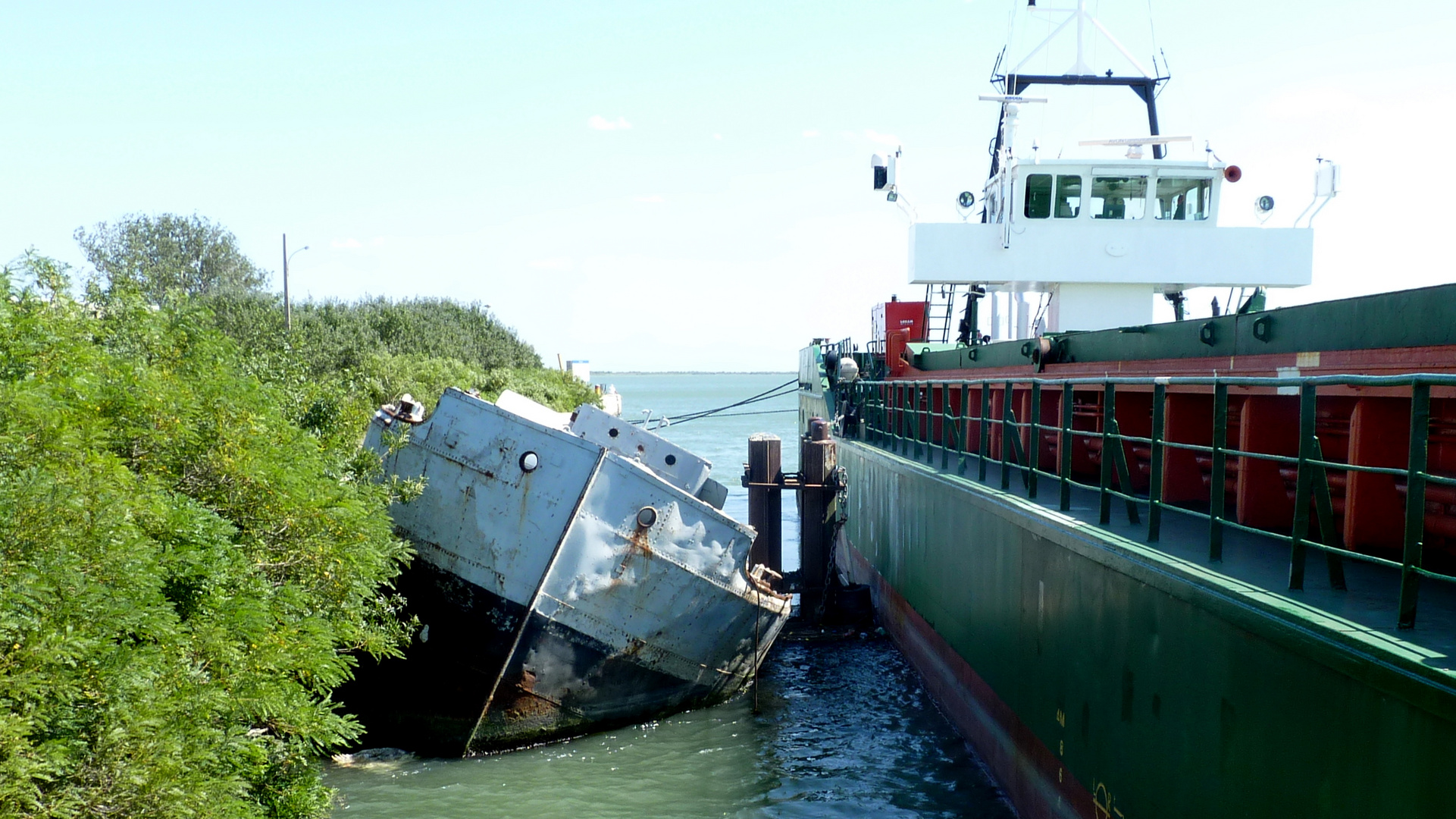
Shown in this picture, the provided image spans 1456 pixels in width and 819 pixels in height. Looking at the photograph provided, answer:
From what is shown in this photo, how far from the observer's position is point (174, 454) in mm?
7086

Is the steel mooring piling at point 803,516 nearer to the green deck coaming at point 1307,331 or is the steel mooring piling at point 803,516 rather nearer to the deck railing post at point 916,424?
the deck railing post at point 916,424

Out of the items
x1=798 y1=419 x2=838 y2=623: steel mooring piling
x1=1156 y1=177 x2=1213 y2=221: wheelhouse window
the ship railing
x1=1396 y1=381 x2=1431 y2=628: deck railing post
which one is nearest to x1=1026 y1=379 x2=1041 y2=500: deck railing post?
the ship railing

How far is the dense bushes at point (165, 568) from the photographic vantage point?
4672 mm

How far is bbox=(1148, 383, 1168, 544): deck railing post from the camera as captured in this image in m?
5.71

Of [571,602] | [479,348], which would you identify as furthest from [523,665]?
[479,348]

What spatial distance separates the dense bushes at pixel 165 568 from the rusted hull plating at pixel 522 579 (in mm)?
519

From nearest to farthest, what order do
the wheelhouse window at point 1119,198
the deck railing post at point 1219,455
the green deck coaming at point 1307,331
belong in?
the deck railing post at point 1219,455 < the green deck coaming at point 1307,331 < the wheelhouse window at point 1119,198

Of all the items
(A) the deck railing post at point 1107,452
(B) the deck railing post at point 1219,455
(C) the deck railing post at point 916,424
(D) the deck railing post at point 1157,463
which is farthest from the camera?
(C) the deck railing post at point 916,424

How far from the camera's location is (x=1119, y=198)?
15.9 meters

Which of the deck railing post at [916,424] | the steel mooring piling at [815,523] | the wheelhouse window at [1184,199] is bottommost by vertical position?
the steel mooring piling at [815,523]

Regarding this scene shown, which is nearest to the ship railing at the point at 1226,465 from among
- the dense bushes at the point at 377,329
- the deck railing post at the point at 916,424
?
the deck railing post at the point at 916,424

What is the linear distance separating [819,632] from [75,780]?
10.2 m

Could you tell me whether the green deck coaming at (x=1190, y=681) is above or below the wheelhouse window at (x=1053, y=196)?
below

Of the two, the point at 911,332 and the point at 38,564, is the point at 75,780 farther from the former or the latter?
the point at 911,332
